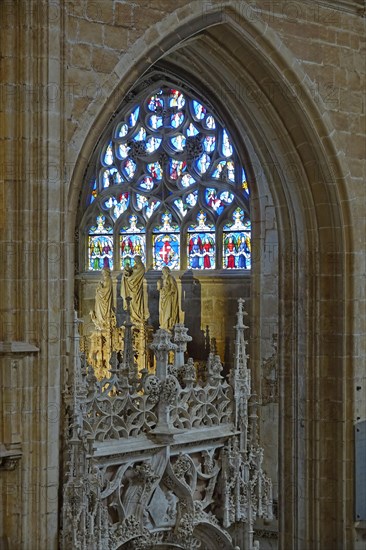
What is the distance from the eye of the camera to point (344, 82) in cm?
1240

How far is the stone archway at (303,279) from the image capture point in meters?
12.1

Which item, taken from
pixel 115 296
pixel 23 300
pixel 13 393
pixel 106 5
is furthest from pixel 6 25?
pixel 115 296

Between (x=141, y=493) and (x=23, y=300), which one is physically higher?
(x=23, y=300)

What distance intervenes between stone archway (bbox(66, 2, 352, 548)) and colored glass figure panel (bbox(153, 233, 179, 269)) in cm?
332

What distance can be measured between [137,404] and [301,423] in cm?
212

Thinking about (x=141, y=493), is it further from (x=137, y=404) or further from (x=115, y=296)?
(x=115, y=296)

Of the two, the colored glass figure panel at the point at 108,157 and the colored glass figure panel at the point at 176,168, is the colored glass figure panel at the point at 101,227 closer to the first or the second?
the colored glass figure panel at the point at 108,157

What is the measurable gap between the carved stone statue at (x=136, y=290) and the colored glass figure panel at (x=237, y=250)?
1.05 m

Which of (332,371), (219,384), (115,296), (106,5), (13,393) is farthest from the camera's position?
(115,296)

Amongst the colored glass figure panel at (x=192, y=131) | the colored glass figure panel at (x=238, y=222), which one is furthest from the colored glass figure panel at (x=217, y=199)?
the colored glass figure panel at (x=192, y=131)

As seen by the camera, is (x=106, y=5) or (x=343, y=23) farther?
(x=343, y=23)

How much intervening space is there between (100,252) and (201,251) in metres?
1.78

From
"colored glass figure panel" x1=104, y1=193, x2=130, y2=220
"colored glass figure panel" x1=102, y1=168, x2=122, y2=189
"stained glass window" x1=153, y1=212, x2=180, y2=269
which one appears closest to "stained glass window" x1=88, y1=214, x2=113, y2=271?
"colored glass figure panel" x1=104, y1=193, x2=130, y2=220

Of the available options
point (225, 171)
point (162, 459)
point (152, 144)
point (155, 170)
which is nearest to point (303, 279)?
point (162, 459)
